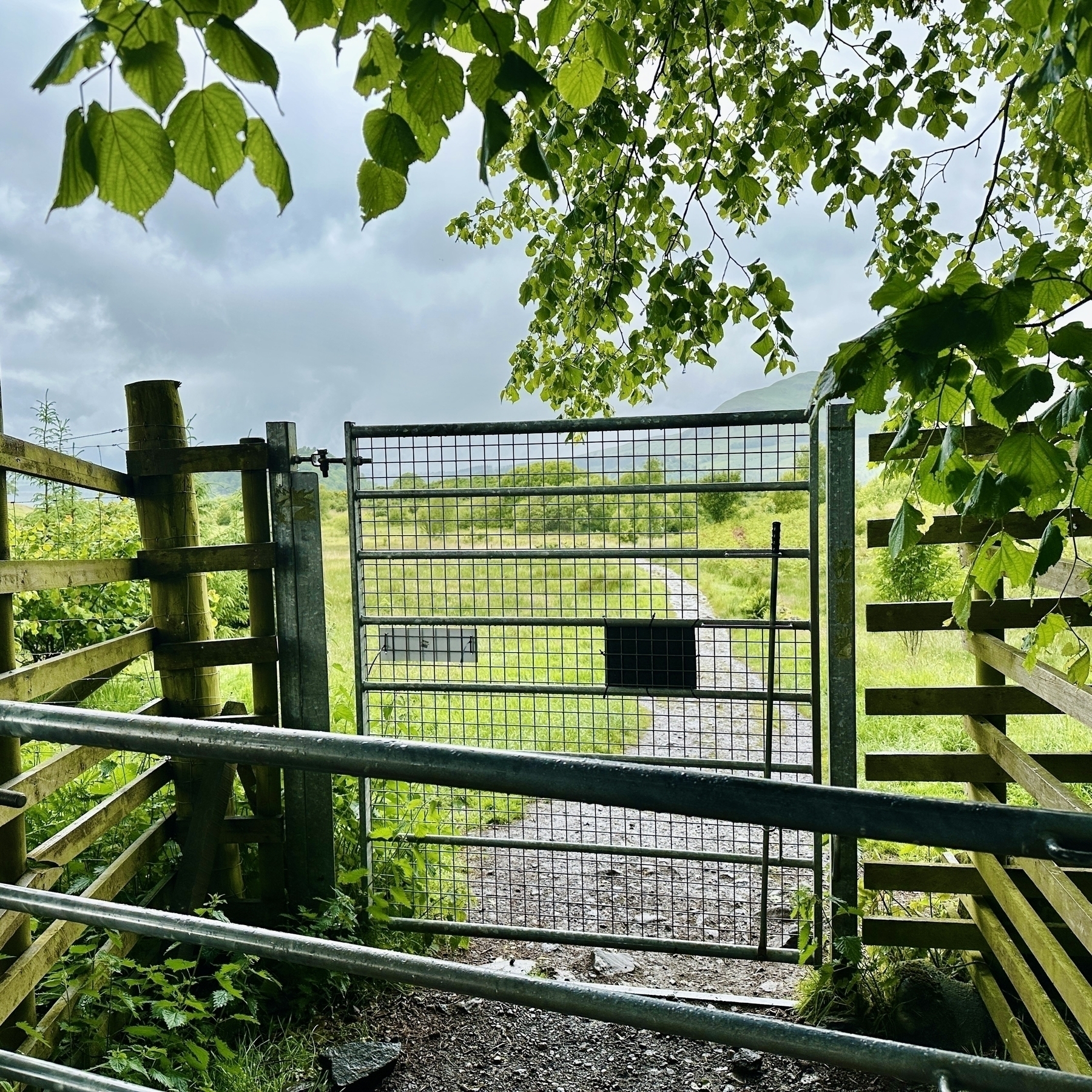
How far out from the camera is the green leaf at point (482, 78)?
0.98 metres

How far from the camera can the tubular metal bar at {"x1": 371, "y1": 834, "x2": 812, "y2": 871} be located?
3.55m

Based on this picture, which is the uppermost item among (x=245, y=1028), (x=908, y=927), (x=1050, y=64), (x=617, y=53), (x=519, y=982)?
(x=617, y=53)

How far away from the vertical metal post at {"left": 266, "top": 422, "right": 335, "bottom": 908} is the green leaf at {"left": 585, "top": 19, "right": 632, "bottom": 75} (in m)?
2.48

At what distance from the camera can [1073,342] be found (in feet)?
4.30

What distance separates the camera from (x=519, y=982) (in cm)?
98

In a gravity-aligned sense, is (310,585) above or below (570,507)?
below

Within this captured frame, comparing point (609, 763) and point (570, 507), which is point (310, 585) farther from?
point (609, 763)

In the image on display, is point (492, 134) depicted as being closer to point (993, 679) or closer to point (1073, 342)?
point (1073, 342)

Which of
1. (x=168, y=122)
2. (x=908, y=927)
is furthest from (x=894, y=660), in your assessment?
(x=168, y=122)

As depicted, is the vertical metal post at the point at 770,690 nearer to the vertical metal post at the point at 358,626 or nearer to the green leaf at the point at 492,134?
the vertical metal post at the point at 358,626

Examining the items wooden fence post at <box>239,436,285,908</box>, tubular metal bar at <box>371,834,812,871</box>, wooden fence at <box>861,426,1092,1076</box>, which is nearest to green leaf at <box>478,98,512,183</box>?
wooden fence at <box>861,426,1092,1076</box>

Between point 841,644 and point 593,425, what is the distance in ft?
4.40

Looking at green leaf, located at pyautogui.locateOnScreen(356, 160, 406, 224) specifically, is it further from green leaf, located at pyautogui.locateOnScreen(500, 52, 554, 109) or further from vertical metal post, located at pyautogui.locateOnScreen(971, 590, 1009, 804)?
vertical metal post, located at pyautogui.locateOnScreen(971, 590, 1009, 804)

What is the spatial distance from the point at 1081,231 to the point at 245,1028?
4445 mm
